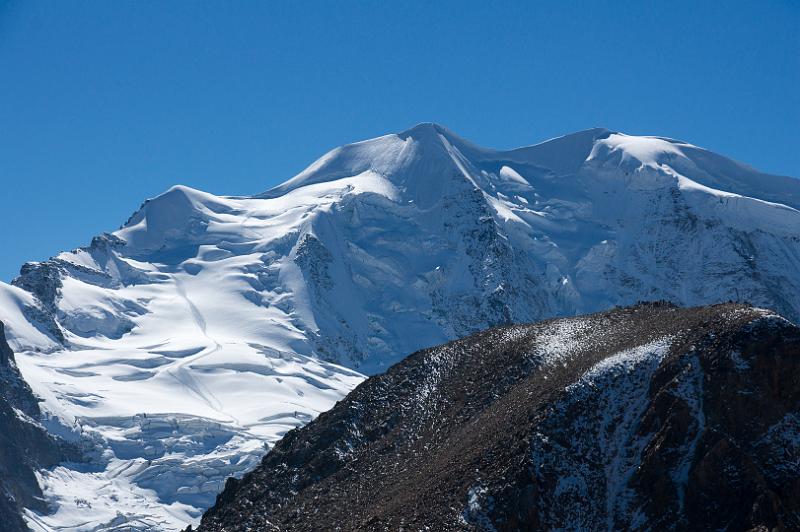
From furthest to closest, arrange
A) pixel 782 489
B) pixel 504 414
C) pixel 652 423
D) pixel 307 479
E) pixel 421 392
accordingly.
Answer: pixel 421 392, pixel 307 479, pixel 504 414, pixel 652 423, pixel 782 489

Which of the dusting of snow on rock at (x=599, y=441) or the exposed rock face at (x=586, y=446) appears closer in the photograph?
the exposed rock face at (x=586, y=446)

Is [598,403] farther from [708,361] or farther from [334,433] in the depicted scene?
[334,433]

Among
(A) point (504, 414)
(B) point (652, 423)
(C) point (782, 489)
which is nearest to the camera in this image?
(C) point (782, 489)

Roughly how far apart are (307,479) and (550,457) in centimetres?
1758

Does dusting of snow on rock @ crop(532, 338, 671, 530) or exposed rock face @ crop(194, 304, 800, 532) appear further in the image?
dusting of snow on rock @ crop(532, 338, 671, 530)

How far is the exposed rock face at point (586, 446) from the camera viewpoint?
60594mm

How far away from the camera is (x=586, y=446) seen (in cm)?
6575

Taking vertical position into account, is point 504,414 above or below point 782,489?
above

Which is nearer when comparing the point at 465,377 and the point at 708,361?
the point at 708,361

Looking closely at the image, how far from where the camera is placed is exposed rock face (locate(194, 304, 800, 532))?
60.6 metres

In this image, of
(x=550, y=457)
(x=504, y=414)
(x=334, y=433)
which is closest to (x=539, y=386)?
(x=504, y=414)

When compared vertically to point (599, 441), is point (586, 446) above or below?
below

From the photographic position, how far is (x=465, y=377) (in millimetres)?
81250

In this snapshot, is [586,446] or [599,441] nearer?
[586,446]
